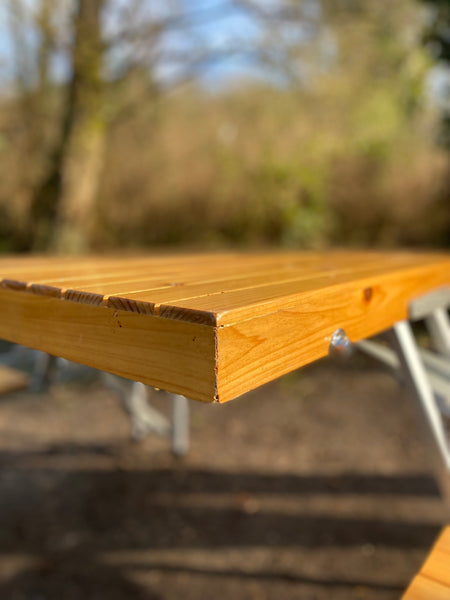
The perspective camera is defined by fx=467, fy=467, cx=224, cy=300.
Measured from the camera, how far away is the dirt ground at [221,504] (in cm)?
152

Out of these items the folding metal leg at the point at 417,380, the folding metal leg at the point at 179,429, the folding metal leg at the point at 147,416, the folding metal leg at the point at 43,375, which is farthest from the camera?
the folding metal leg at the point at 179,429

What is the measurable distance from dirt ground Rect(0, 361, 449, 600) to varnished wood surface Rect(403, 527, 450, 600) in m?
0.28

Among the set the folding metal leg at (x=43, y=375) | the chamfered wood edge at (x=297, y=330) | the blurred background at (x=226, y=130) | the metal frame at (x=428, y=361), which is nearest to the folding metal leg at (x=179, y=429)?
the folding metal leg at (x=43, y=375)

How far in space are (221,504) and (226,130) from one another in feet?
18.1

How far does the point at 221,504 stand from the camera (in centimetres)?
192

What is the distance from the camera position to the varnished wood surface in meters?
0.70

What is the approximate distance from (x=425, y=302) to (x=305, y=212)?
Answer: 390 centimetres

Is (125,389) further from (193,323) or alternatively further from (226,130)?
(226,130)

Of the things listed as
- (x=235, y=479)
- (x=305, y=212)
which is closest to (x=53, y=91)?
(x=305, y=212)

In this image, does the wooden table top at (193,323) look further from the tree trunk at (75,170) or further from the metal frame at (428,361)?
the tree trunk at (75,170)

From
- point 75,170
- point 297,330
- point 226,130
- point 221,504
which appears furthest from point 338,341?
point 226,130

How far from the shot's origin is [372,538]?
5.54ft

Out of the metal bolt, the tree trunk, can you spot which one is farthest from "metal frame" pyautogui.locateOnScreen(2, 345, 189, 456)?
the tree trunk

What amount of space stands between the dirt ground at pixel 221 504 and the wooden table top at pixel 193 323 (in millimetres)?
521
